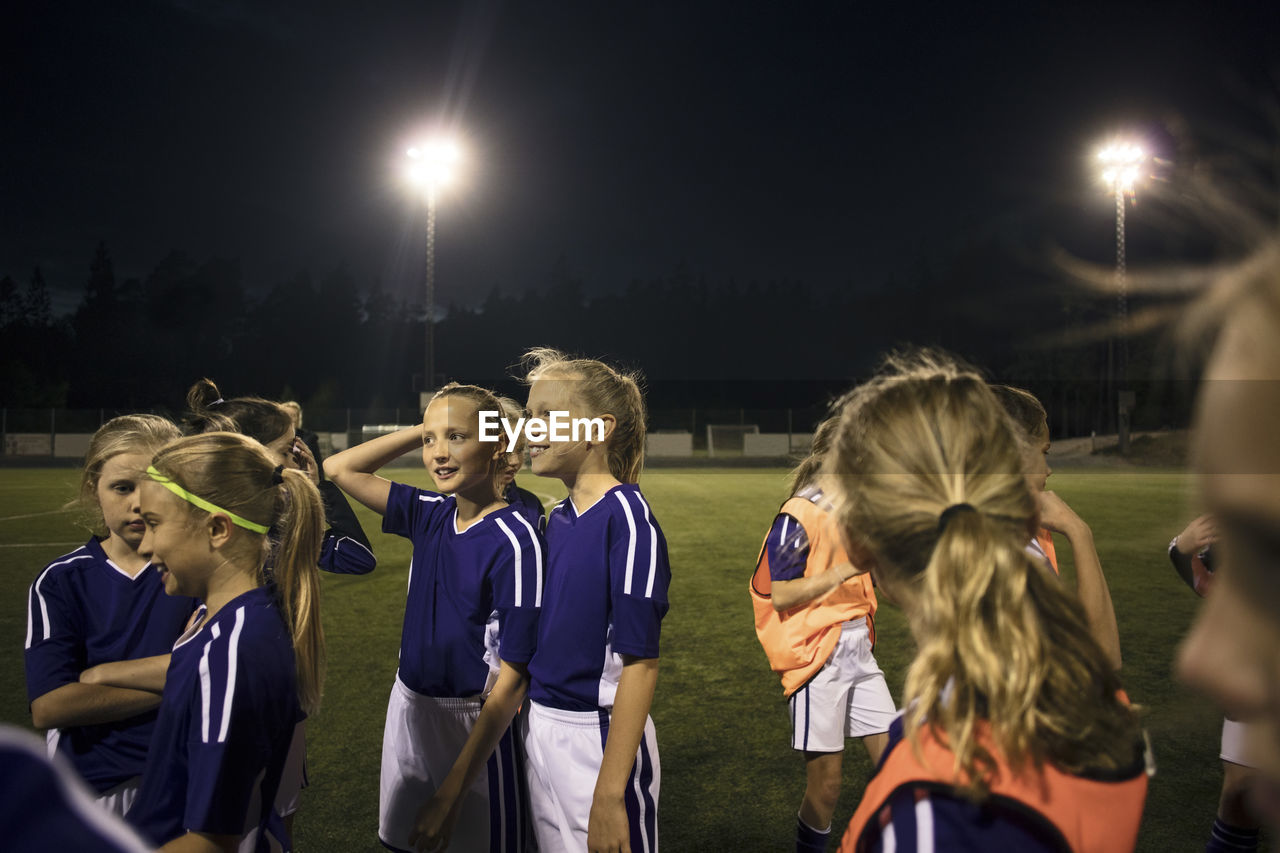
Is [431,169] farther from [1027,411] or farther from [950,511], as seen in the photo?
[950,511]

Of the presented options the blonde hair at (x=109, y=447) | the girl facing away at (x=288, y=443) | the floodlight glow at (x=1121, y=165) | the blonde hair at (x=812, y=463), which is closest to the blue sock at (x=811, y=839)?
the blonde hair at (x=812, y=463)

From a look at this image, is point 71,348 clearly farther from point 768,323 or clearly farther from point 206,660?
point 206,660

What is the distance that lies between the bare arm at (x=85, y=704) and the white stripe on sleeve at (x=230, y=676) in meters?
0.77

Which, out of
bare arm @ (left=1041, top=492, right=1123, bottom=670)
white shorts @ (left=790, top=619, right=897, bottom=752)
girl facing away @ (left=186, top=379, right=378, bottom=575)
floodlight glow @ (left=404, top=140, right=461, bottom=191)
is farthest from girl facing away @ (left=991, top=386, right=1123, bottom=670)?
floodlight glow @ (left=404, top=140, right=461, bottom=191)

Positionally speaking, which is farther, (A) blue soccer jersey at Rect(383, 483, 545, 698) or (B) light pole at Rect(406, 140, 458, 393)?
(B) light pole at Rect(406, 140, 458, 393)

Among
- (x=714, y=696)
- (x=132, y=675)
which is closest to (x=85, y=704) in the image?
(x=132, y=675)

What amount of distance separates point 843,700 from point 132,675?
2730mm

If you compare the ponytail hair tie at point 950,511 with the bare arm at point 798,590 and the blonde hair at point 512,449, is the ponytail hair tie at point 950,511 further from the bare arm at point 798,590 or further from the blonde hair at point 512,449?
the blonde hair at point 512,449

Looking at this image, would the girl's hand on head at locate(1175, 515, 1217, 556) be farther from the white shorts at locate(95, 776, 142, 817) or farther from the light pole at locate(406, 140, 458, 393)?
the light pole at locate(406, 140, 458, 393)

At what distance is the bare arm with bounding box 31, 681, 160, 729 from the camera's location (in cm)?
235

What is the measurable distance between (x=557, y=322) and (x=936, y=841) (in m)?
81.0

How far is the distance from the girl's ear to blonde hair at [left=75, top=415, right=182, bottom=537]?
983 millimetres

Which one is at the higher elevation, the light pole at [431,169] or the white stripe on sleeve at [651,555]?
the light pole at [431,169]

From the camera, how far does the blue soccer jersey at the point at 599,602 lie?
2.44 m
